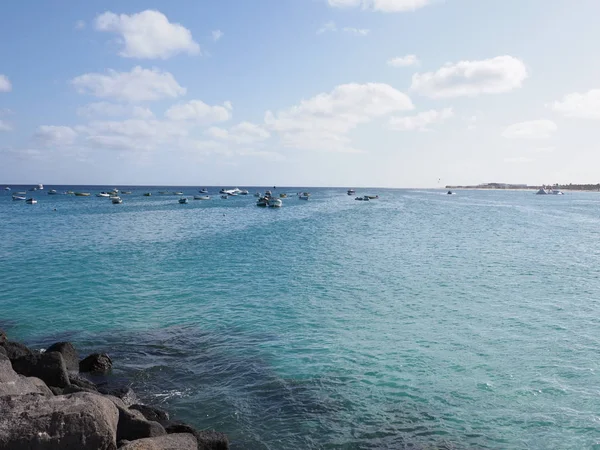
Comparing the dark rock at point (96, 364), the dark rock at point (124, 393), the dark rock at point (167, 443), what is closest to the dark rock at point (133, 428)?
the dark rock at point (167, 443)

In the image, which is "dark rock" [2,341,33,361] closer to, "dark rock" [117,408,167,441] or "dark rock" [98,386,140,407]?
"dark rock" [98,386,140,407]

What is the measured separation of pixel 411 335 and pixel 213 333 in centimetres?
958

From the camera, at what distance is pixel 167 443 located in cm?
1024

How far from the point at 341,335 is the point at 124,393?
10.3 metres

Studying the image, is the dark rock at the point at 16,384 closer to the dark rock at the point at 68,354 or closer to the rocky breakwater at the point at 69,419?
the rocky breakwater at the point at 69,419

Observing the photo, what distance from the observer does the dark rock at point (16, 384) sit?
11.3 m

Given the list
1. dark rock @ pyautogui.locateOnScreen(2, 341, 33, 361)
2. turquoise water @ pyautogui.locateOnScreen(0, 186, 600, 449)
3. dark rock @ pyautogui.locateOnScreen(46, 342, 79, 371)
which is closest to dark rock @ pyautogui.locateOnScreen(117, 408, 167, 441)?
turquoise water @ pyautogui.locateOnScreen(0, 186, 600, 449)

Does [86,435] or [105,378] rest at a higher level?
[86,435]

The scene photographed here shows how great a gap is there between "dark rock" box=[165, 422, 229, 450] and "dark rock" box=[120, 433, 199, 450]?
2.02 ft

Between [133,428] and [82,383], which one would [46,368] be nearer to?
[82,383]

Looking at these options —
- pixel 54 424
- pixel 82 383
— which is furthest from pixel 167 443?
pixel 82 383

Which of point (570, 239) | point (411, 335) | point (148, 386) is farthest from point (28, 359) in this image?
point (570, 239)

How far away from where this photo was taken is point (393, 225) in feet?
249

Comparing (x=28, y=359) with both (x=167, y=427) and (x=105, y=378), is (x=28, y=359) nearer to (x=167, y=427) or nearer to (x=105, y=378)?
(x=105, y=378)
